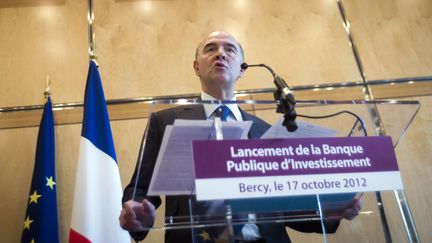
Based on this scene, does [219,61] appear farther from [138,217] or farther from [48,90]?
[48,90]

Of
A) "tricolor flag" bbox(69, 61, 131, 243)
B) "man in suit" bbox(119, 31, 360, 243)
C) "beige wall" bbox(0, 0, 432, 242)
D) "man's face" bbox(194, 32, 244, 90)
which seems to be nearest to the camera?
"man in suit" bbox(119, 31, 360, 243)

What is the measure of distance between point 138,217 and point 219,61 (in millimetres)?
1085

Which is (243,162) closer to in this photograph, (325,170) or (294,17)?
(325,170)

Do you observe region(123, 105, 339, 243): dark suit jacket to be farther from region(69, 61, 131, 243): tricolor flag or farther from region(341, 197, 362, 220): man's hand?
region(69, 61, 131, 243): tricolor flag

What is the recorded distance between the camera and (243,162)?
1051 mm

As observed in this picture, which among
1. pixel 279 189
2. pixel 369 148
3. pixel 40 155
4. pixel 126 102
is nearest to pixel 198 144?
pixel 279 189

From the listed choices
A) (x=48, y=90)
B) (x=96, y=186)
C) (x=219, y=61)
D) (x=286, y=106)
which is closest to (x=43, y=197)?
(x=96, y=186)

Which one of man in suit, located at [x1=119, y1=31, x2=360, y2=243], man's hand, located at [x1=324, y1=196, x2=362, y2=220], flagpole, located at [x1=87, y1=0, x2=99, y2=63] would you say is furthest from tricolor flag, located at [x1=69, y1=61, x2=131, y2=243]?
man's hand, located at [x1=324, y1=196, x2=362, y2=220]

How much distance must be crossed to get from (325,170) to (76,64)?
2.38 m

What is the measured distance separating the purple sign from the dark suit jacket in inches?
4.6

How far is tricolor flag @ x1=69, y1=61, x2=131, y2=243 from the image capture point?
7.03 feet

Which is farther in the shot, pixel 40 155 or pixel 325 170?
pixel 40 155

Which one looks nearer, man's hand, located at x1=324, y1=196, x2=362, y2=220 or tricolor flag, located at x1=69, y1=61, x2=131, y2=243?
man's hand, located at x1=324, y1=196, x2=362, y2=220

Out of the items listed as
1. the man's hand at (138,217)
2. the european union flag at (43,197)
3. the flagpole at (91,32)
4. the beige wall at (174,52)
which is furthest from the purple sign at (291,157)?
the flagpole at (91,32)
